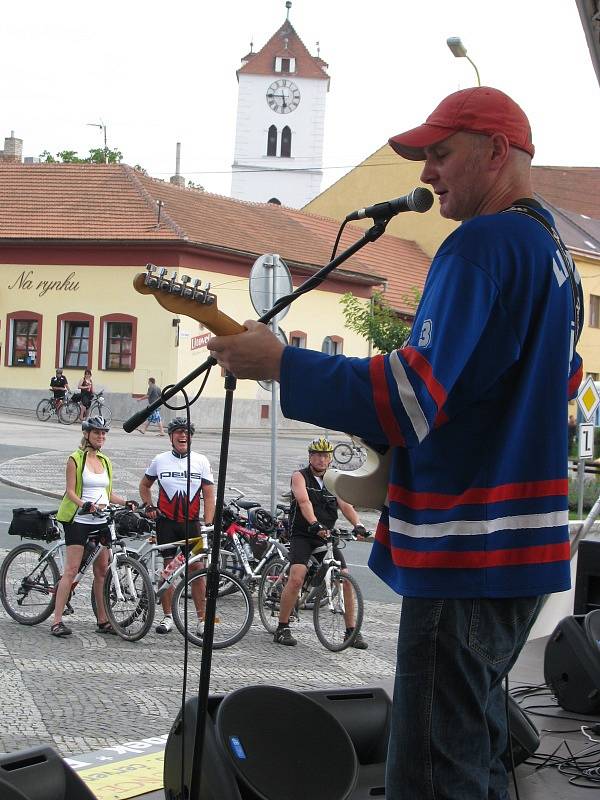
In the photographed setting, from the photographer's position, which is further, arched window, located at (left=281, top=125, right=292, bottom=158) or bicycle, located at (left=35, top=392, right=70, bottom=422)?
arched window, located at (left=281, top=125, right=292, bottom=158)

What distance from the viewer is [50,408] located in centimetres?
3712

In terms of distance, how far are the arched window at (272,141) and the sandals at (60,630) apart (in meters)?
70.5

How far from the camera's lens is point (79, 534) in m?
10.3

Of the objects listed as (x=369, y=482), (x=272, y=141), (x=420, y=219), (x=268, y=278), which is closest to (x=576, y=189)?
(x=420, y=219)

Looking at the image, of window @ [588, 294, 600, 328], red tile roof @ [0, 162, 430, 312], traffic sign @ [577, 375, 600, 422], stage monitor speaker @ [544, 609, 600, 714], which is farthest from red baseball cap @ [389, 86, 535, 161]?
window @ [588, 294, 600, 328]

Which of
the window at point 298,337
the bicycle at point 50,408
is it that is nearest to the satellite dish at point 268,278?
the bicycle at point 50,408

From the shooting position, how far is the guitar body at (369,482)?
2.68m

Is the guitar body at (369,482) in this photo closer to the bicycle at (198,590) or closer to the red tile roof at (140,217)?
the bicycle at (198,590)

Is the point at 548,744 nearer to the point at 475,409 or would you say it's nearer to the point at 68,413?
the point at 475,409

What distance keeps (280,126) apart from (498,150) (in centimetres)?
7815

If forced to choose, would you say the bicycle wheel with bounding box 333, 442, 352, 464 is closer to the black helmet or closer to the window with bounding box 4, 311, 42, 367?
the window with bounding box 4, 311, 42, 367

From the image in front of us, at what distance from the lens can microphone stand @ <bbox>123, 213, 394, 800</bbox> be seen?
112 inches

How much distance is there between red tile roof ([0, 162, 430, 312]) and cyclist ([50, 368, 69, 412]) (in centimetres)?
519

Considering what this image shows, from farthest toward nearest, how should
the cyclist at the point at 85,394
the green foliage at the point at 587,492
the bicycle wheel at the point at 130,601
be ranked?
the cyclist at the point at 85,394
the green foliage at the point at 587,492
the bicycle wheel at the point at 130,601
